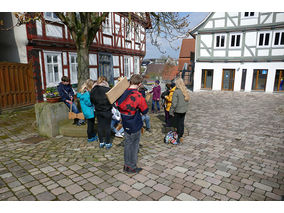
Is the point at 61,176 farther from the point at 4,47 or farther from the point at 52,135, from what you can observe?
the point at 4,47

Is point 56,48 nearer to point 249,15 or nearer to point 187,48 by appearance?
point 249,15

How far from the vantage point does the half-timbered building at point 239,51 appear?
17.1 meters

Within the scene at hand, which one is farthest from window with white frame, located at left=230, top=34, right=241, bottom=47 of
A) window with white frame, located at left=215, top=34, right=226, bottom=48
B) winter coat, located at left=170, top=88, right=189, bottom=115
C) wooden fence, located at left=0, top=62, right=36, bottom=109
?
wooden fence, located at left=0, top=62, right=36, bottom=109

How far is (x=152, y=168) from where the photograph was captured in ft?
13.9

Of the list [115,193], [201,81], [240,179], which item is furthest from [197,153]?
[201,81]

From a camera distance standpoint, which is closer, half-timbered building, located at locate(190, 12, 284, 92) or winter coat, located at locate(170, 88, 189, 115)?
winter coat, located at locate(170, 88, 189, 115)

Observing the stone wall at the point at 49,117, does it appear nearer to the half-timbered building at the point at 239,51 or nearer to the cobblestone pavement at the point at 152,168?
the cobblestone pavement at the point at 152,168

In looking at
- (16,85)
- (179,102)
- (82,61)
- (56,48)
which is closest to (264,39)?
(179,102)

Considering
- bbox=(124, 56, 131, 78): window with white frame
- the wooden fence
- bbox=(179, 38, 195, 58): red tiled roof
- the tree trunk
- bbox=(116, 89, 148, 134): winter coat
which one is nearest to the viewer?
bbox=(116, 89, 148, 134): winter coat

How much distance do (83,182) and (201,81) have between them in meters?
18.0

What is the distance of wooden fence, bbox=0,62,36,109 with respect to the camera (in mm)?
8992

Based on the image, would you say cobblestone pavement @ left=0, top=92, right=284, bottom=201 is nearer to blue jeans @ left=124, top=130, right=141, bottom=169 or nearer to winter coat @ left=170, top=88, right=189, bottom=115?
blue jeans @ left=124, top=130, right=141, bottom=169

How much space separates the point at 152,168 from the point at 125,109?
4.62 ft

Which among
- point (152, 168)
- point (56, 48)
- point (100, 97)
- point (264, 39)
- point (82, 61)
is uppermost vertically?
point (264, 39)
